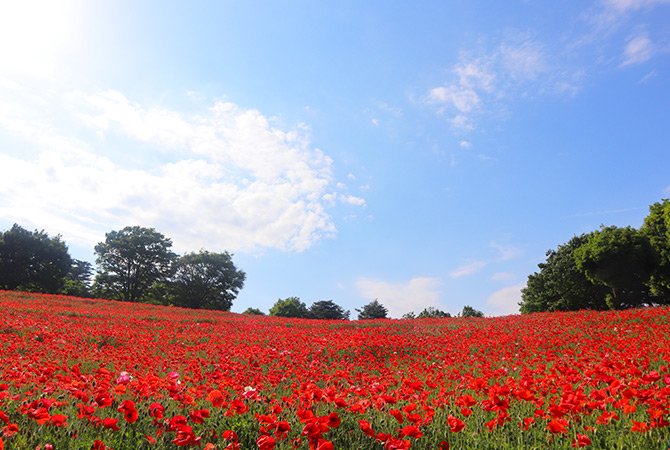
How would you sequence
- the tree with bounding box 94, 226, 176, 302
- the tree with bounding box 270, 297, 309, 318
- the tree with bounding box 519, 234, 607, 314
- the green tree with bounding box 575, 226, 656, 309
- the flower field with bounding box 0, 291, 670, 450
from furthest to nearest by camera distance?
1. the tree with bounding box 270, 297, 309, 318
2. the tree with bounding box 94, 226, 176, 302
3. the tree with bounding box 519, 234, 607, 314
4. the green tree with bounding box 575, 226, 656, 309
5. the flower field with bounding box 0, 291, 670, 450

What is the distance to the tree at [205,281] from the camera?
62.0 metres

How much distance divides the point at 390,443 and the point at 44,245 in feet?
203

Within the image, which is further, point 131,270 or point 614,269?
point 131,270

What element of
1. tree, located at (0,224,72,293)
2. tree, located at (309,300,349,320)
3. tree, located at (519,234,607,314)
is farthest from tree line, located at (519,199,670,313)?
tree, located at (0,224,72,293)

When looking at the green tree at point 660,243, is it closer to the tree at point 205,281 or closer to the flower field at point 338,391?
the flower field at point 338,391

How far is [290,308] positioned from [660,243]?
182 feet

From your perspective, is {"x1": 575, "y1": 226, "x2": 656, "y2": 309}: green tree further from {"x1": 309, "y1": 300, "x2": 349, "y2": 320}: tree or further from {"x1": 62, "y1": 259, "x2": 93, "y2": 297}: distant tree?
{"x1": 62, "y1": 259, "x2": 93, "y2": 297}: distant tree

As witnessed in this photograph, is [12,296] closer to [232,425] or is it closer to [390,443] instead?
[232,425]

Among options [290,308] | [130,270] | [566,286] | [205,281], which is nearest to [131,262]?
[130,270]

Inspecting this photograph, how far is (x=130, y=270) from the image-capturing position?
198 ft

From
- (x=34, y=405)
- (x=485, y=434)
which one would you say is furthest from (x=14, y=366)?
(x=485, y=434)

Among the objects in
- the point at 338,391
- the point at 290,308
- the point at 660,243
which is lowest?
the point at 338,391

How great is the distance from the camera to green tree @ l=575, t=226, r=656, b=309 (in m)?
37.0

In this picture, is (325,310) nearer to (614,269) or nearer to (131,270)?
(131,270)
